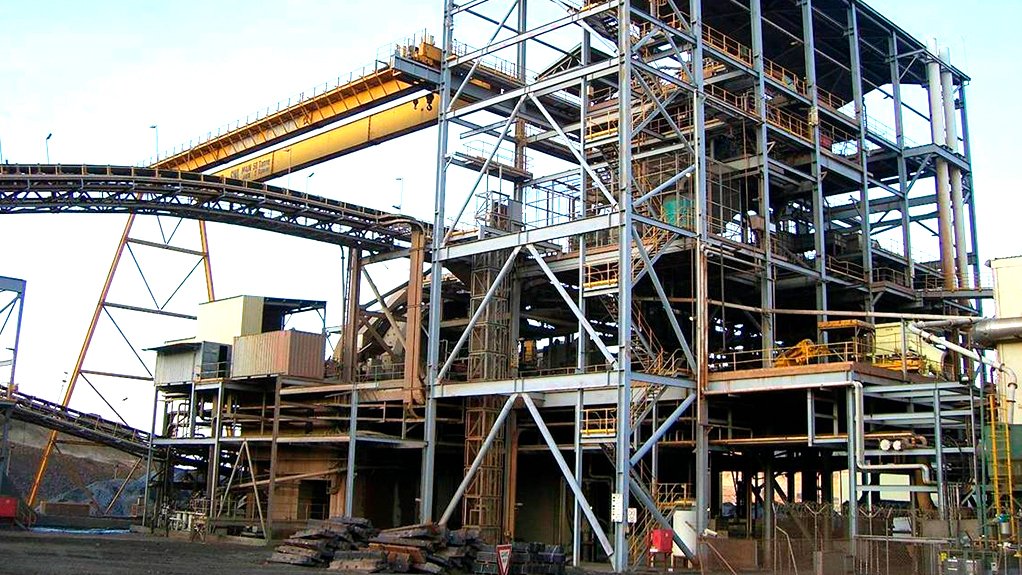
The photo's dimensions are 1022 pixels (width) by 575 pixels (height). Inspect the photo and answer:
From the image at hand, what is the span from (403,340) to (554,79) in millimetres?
11234

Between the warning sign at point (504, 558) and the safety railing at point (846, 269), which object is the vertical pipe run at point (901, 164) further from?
the warning sign at point (504, 558)

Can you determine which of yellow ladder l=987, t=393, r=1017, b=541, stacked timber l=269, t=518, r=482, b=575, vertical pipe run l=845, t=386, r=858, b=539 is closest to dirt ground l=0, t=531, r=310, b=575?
stacked timber l=269, t=518, r=482, b=575

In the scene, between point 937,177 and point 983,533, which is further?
point 937,177

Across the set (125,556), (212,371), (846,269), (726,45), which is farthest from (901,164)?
(125,556)

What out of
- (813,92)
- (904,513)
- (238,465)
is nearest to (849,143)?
(813,92)

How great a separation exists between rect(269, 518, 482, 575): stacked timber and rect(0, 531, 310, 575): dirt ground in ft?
2.88

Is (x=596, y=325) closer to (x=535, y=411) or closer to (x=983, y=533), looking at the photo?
(x=535, y=411)

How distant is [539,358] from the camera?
44.9 metres

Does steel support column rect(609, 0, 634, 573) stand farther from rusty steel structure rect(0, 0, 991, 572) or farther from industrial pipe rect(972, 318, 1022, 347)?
industrial pipe rect(972, 318, 1022, 347)

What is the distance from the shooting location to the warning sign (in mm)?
24375

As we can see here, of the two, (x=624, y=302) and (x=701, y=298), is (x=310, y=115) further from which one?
(x=701, y=298)

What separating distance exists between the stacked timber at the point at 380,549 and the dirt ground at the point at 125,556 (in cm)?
88

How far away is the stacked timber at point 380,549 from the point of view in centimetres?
2608

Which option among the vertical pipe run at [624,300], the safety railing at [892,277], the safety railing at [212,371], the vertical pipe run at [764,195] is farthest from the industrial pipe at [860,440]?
the safety railing at [212,371]
